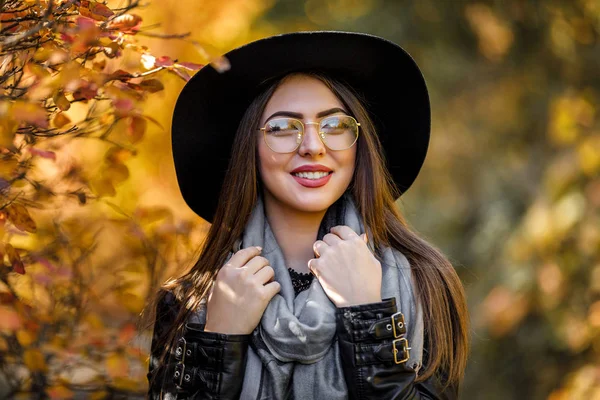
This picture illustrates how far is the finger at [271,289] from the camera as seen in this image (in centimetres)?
244

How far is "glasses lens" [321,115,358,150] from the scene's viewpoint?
8.39 ft

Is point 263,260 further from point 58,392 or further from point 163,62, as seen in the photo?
point 58,392

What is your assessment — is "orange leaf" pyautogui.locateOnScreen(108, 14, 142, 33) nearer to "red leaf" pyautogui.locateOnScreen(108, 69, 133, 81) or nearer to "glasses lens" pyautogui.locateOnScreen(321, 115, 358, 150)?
"red leaf" pyautogui.locateOnScreen(108, 69, 133, 81)

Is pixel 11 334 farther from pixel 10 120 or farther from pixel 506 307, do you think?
pixel 506 307

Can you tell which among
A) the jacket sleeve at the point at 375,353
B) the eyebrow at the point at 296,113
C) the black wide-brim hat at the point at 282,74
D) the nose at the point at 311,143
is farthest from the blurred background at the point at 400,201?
the jacket sleeve at the point at 375,353

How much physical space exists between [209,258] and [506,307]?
3224mm

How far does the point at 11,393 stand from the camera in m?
3.07

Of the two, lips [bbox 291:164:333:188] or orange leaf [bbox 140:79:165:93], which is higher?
orange leaf [bbox 140:79:165:93]

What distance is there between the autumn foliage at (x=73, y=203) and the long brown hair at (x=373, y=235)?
11.6 inches

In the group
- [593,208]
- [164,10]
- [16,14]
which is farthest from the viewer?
[164,10]

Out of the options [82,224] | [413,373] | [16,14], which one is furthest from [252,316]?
[82,224]

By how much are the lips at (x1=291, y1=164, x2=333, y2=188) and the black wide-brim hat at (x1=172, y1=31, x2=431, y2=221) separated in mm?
324

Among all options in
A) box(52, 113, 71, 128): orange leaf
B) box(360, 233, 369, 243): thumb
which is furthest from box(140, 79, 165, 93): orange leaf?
box(360, 233, 369, 243): thumb

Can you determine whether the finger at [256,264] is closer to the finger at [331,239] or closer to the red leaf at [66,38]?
the finger at [331,239]
